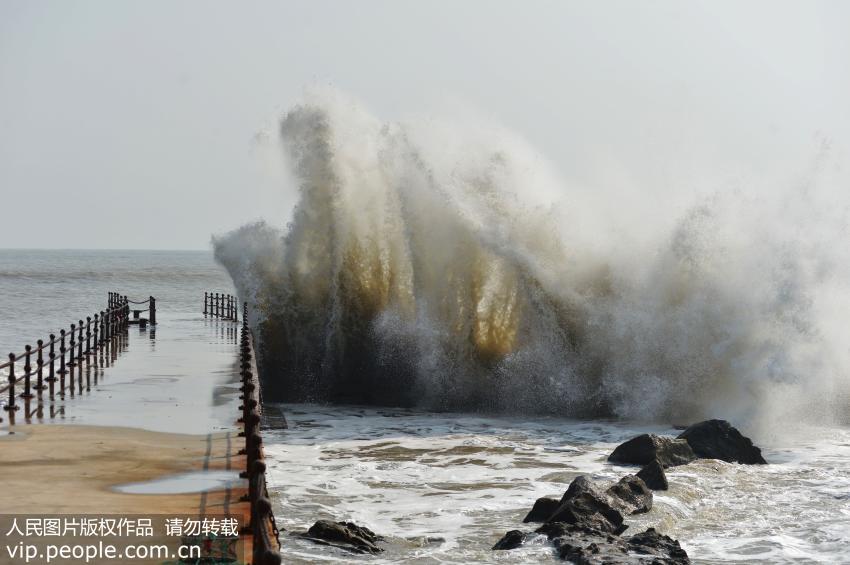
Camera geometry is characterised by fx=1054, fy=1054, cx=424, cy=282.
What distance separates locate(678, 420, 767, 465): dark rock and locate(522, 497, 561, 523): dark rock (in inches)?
164

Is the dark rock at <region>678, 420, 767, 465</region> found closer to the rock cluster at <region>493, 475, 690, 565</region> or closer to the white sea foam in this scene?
the white sea foam

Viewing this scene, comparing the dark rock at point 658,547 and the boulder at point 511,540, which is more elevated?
the dark rock at point 658,547

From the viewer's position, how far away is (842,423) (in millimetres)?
17797

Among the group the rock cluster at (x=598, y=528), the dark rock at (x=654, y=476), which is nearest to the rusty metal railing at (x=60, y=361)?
the rock cluster at (x=598, y=528)

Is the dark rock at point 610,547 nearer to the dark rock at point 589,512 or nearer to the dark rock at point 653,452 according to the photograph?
the dark rock at point 589,512

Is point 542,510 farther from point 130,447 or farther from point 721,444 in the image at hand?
point 721,444

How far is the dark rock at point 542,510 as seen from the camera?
35.2 ft

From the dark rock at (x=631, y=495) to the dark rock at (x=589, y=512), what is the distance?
1.03 feet

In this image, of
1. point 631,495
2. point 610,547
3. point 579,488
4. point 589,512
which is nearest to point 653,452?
point 631,495

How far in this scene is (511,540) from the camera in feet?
32.1

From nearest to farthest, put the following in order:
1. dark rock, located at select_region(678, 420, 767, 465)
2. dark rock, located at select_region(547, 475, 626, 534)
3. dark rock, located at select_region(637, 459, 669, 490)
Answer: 1. dark rock, located at select_region(547, 475, 626, 534)
2. dark rock, located at select_region(637, 459, 669, 490)
3. dark rock, located at select_region(678, 420, 767, 465)

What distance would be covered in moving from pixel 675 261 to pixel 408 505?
1197cm

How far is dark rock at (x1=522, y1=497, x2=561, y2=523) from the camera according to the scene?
35.2 feet

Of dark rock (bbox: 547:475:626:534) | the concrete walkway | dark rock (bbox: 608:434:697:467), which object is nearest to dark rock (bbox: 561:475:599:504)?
dark rock (bbox: 547:475:626:534)
